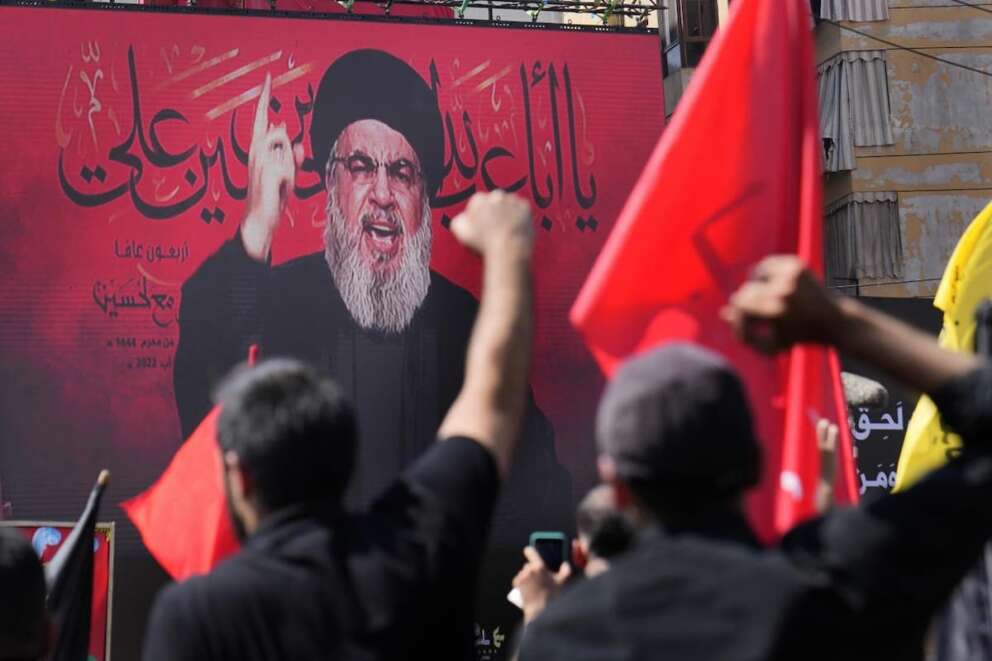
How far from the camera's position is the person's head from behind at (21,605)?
2.14m

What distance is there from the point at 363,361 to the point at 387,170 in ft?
6.16

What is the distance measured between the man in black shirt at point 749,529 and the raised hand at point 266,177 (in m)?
12.2

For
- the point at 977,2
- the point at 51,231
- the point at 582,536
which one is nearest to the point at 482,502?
the point at 582,536

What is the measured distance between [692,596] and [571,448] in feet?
40.6

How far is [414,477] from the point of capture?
6.06ft

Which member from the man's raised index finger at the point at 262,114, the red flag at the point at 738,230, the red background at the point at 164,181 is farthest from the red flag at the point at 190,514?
the man's raised index finger at the point at 262,114

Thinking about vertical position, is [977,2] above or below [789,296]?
above

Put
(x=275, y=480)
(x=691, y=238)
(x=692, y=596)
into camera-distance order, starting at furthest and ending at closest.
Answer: (x=691, y=238)
(x=275, y=480)
(x=692, y=596)

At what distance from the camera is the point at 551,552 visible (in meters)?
4.43

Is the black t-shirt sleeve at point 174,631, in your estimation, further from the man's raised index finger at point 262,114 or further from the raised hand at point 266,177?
the man's raised index finger at point 262,114

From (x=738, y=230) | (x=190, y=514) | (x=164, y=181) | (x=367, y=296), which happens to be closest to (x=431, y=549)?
(x=738, y=230)

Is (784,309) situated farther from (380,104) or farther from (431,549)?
(380,104)

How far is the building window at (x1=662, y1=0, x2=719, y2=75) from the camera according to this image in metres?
18.6

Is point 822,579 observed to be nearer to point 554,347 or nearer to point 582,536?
point 582,536
